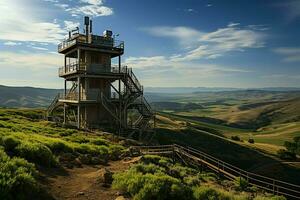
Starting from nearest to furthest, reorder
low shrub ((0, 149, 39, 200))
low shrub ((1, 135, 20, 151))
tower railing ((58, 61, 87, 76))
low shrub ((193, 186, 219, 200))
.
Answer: low shrub ((0, 149, 39, 200)) < low shrub ((193, 186, 219, 200)) < low shrub ((1, 135, 20, 151)) < tower railing ((58, 61, 87, 76))

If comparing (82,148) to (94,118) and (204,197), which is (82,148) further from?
(94,118)

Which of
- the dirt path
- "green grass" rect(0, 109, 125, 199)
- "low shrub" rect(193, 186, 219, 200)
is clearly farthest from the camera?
"low shrub" rect(193, 186, 219, 200)

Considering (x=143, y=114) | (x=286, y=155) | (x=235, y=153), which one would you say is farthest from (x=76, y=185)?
(x=286, y=155)

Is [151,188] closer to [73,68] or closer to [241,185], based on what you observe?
[241,185]

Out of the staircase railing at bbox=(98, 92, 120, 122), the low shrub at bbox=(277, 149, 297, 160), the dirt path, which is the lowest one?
the low shrub at bbox=(277, 149, 297, 160)

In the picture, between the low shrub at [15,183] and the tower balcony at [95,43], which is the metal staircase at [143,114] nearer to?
the tower balcony at [95,43]

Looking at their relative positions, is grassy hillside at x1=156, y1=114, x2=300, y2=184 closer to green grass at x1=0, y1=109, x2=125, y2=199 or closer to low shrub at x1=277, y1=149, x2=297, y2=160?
low shrub at x1=277, y1=149, x2=297, y2=160

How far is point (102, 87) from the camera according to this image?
4216cm

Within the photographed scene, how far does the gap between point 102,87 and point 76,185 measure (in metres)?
28.6

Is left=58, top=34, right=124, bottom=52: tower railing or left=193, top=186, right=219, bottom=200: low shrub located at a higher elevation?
left=58, top=34, right=124, bottom=52: tower railing

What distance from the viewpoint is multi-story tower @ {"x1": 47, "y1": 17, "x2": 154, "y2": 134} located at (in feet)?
131

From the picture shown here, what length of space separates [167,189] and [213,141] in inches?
2223

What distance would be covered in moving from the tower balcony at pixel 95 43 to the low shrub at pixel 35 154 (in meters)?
24.1

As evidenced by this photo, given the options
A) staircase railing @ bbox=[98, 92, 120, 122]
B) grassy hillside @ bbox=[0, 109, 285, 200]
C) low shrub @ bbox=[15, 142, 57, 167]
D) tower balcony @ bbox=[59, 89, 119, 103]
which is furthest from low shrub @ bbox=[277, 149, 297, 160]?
low shrub @ bbox=[15, 142, 57, 167]
